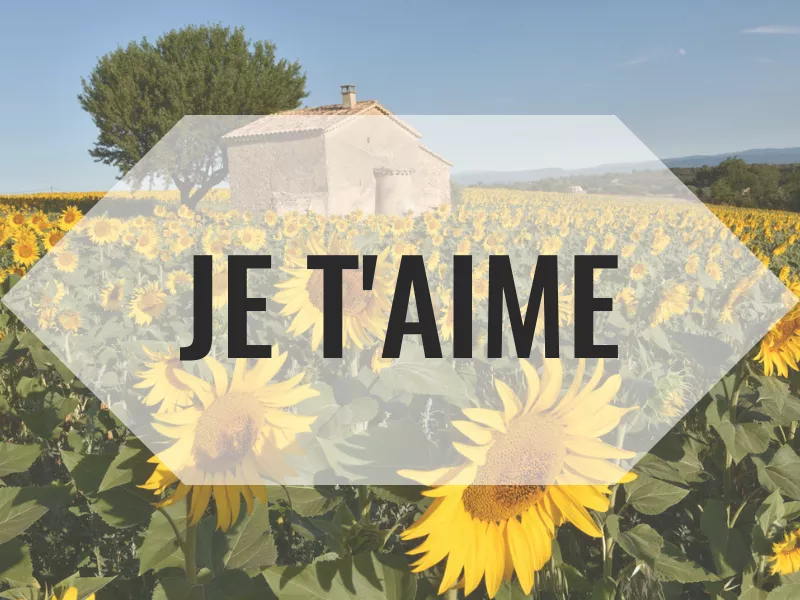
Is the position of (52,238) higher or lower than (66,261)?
higher

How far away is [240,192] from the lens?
2797 cm

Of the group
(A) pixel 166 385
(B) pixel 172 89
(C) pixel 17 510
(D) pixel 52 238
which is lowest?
(C) pixel 17 510

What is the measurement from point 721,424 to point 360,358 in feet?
4.60

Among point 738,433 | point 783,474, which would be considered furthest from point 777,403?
point 783,474

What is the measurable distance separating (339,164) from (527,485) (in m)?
23.2

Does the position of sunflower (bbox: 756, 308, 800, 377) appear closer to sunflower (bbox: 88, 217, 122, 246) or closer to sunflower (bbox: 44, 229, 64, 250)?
sunflower (bbox: 88, 217, 122, 246)

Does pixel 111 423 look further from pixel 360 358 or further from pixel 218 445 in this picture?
pixel 218 445

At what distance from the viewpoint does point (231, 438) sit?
3.51ft

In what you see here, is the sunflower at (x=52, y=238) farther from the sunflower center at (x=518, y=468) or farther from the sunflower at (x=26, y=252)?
the sunflower center at (x=518, y=468)

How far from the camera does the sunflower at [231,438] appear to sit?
1.05 meters

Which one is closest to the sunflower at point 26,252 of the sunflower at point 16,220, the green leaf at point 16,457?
the sunflower at point 16,220

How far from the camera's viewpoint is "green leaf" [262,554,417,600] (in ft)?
3.34

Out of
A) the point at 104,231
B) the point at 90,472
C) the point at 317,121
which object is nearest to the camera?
the point at 90,472

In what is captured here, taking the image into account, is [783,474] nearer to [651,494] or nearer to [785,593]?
[785,593]
